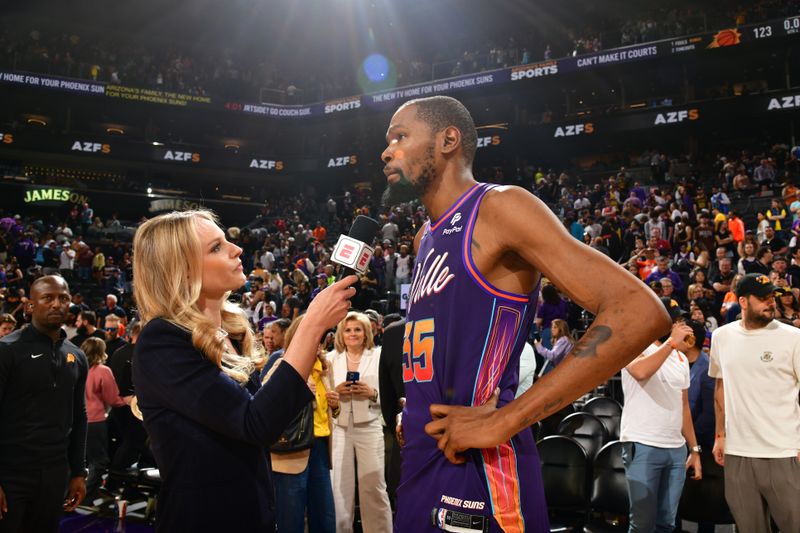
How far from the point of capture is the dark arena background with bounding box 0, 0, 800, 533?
14.2 metres

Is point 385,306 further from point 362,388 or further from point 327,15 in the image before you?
point 327,15

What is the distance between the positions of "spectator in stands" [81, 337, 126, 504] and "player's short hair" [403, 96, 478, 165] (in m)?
5.34

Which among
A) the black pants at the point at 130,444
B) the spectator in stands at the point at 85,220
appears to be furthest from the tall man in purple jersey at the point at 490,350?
the spectator in stands at the point at 85,220

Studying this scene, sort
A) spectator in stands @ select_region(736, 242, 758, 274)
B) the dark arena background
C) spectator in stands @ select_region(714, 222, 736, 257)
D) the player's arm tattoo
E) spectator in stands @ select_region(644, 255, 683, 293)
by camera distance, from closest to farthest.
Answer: the player's arm tattoo, spectator in stands @ select_region(736, 242, 758, 274), spectator in stands @ select_region(644, 255, 683, 293), spectator in stands @ select_region(714, 222, 736, 257), the dark arena background

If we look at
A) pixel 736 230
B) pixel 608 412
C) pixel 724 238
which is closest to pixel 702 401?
pixel 608 412

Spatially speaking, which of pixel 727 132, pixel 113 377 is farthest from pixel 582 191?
pixel 113 377

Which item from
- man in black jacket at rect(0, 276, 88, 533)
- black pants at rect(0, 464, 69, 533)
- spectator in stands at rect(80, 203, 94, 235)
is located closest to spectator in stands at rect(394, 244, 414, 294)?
man in black jacket at rect(0, 276, 88, 533)

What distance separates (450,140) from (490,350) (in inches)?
26.6

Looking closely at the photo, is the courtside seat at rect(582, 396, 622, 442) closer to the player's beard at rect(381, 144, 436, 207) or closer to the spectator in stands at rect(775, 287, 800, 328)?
the spectator in stands at rect(775, 287, 800, 328)

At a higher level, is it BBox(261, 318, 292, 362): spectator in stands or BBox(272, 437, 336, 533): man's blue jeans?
BBox(261, 318, 292, 362): spectator in stands

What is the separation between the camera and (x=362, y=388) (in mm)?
4746

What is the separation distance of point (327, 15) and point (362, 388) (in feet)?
101

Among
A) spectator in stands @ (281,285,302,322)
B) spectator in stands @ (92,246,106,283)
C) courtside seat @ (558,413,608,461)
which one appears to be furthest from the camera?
spectator in stands @ (92,246,106,283)

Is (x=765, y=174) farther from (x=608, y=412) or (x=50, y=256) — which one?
(x=50, y=256)
